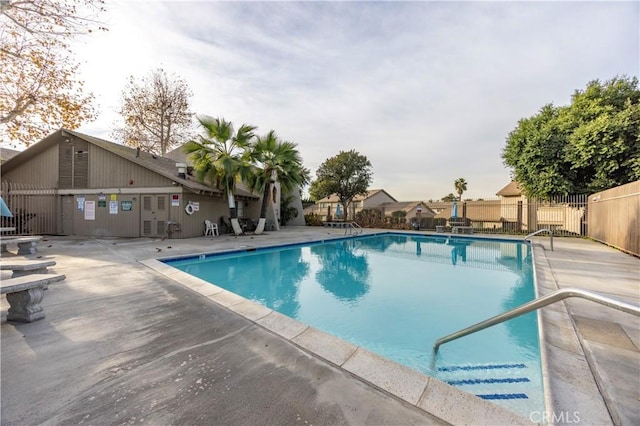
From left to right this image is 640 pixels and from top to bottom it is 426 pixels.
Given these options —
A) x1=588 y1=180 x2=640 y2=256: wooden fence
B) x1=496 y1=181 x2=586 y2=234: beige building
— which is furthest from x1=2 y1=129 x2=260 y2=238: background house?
x1=496 y1=181 x2=586 y2=234: beige building

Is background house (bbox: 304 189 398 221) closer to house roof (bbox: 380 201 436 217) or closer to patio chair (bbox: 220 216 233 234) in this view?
house roof (bbox: 380 201 436 217)

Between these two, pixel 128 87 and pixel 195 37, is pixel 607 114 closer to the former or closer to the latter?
pixel 195 37

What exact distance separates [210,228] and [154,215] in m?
2.56

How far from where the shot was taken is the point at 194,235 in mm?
12852

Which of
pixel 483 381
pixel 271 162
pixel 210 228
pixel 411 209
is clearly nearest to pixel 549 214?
pixel 411 209

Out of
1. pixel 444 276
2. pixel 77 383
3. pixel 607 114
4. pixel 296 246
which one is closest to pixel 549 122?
pixel 607 114

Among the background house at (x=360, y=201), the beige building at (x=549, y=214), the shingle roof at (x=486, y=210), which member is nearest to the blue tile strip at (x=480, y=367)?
the beige building at (x=549, y=214)

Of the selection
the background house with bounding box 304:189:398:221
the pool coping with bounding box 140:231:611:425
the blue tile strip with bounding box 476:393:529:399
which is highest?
the background house with bounding box 304:189:398:221

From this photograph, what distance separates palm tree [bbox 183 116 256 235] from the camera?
1283 centimetres

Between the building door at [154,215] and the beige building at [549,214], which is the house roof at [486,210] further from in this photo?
the building door at [154,215]

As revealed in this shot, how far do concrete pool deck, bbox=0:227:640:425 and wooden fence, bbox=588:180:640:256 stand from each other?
21.0ft

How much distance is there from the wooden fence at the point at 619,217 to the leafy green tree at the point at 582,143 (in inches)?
77.5

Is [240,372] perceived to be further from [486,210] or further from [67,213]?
[486,210]

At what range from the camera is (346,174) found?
2641 centimetres
